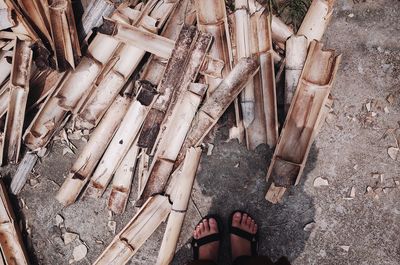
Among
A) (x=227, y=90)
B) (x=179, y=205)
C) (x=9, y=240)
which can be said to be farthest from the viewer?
(x=9, y=240)

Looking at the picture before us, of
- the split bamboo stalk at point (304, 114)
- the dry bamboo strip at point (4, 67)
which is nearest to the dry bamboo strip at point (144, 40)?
the dry bamboo strip at point (4, 67)

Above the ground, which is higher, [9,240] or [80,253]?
→ [9,240]

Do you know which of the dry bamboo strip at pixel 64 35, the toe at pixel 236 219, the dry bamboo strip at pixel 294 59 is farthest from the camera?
the toe at pixel 236 219

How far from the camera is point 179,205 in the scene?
8.64 ft

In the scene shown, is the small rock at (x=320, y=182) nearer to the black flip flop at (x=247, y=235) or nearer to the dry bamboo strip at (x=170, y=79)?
the black flip flop at (x=247, y=235)

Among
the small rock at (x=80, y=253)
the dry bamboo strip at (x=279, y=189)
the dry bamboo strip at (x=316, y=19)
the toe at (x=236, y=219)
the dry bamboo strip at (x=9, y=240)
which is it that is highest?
the dry bamboo strip at (x=316, y=19)

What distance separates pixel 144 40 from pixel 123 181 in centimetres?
100

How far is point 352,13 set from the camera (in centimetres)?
291

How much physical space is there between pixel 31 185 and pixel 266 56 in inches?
79.0

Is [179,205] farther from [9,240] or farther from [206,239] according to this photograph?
[9,240]

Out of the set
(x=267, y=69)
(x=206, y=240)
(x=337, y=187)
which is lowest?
(x=206, y=240)

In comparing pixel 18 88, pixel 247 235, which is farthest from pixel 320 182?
pixel 18 88

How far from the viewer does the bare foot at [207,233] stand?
9.39 feet

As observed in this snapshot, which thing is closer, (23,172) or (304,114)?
(304,114)
